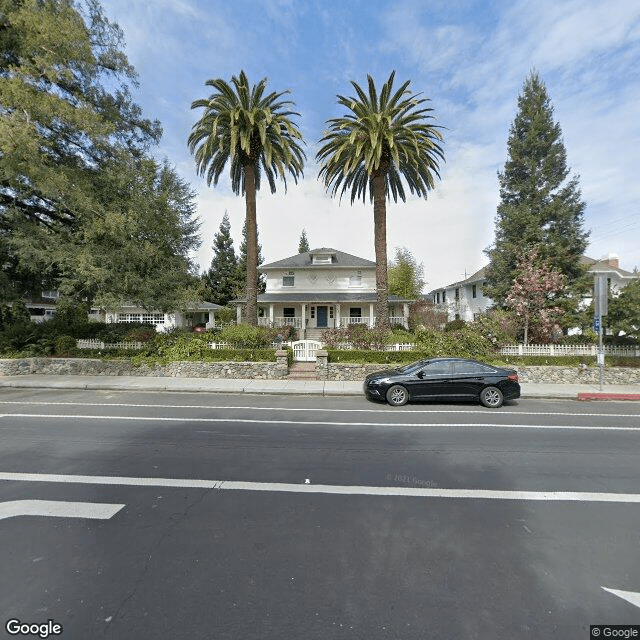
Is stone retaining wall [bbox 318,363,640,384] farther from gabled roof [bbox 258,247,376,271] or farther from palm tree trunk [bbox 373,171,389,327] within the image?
gabled roof [bbox 258,247,376,271]

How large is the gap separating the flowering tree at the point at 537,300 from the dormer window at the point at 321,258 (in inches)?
658

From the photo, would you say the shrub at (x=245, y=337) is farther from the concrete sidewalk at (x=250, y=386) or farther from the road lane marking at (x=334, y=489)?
the road lane marking at (x=334, y=489)

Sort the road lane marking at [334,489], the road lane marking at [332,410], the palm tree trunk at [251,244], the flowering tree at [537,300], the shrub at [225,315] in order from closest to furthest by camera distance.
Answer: the road lane marking at [334,489], the road lane marking at [332,410], the flowering tree at [537,300], the palm tree trunk at [251,244], the shrub at [225,315]

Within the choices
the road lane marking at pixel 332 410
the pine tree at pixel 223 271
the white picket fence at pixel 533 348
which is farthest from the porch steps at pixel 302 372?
the pine tree at pixel 223 271

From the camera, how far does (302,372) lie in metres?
15.5

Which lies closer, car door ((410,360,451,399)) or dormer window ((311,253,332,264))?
car door ((410,360,451,399))

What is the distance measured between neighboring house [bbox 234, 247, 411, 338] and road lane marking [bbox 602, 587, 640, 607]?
85.9 ft

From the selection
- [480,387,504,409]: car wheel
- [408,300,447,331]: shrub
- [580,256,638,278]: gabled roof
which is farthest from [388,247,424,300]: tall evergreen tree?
[480,387,504,409]: car wheel

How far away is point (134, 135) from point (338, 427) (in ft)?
66.3

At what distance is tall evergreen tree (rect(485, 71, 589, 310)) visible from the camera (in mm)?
20484

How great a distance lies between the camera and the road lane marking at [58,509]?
4172 mm

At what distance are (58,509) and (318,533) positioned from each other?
3265 mm

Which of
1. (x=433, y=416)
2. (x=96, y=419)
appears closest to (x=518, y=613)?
(x=433, y=416)

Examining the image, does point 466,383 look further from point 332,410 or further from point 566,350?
point 566,350
